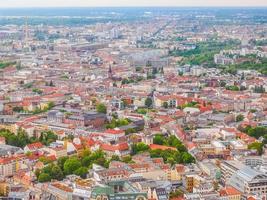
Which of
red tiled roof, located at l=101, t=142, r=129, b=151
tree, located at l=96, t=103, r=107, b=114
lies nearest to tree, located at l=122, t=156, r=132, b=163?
red tiled roof, located at l=101, t=142, r=129, b=151

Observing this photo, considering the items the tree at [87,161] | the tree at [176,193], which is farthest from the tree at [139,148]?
the tree at [176,193]

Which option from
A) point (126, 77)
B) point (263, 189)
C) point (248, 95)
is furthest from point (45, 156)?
point (126, 77)

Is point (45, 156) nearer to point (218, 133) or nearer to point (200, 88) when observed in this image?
point (218, 133)

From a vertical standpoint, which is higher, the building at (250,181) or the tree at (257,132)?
the building at (250,181)

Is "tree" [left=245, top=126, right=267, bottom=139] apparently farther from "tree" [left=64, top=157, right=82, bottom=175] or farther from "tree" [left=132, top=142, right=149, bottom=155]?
"tree" [left=64, top=157, right=82, bottom=175]

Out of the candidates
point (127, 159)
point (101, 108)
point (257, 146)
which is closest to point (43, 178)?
point (127, 159)

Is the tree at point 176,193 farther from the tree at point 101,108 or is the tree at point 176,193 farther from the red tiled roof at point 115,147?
the tree at point 101,108

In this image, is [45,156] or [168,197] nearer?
[168,197]
